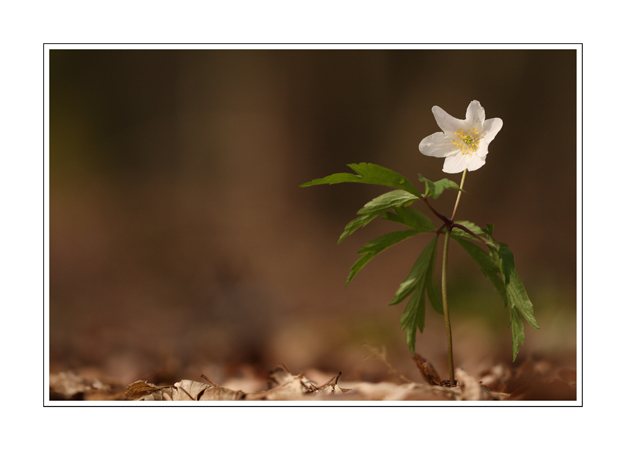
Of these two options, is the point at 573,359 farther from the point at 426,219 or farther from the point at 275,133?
the point at 275,133

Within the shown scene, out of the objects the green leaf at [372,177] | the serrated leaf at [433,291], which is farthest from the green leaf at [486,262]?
the green leaf at [372,177]

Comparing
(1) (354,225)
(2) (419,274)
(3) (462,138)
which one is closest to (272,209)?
(1) (354,225)

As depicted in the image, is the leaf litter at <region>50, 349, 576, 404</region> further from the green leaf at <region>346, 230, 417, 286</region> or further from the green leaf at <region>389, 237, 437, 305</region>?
the green leaf at <region>346, 230, 417, 286</region>

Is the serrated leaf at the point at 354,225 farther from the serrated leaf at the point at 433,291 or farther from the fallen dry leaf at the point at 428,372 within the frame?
the fallen dry leaf at the point at 428,372

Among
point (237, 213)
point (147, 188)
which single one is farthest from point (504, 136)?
point (147, 188)

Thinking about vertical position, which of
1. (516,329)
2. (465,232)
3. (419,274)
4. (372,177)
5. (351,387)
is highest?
(372,177)

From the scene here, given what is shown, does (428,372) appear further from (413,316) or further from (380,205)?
(380,205)

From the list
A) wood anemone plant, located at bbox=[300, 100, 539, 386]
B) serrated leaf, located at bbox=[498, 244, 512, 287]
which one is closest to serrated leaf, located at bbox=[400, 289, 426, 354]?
wood anemone plant, located at bbox=[300, 100, 539, 386]
